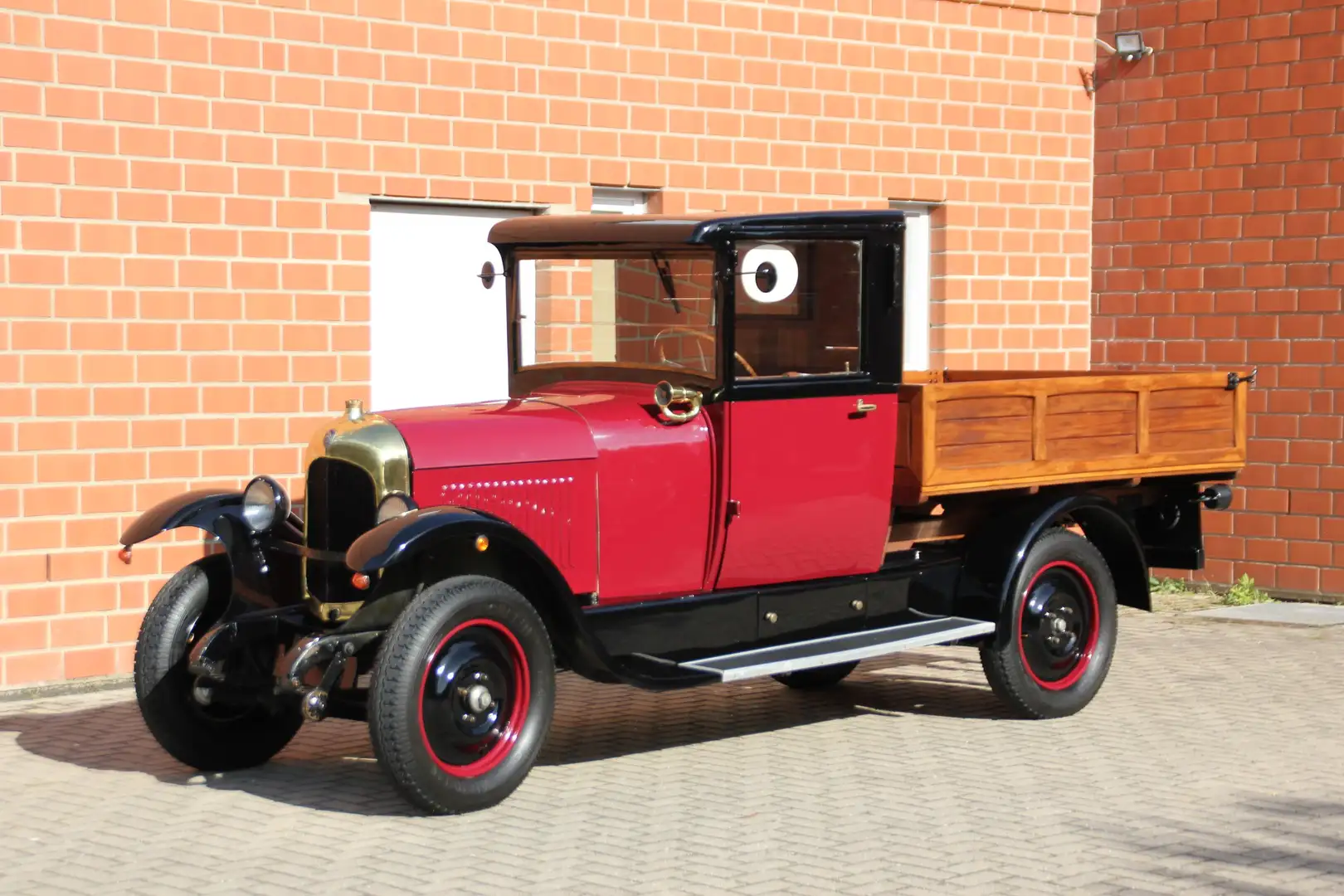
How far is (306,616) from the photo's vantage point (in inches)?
276

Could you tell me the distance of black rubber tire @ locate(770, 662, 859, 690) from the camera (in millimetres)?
9117

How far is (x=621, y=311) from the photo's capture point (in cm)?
790

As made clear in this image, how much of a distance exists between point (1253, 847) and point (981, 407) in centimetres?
254

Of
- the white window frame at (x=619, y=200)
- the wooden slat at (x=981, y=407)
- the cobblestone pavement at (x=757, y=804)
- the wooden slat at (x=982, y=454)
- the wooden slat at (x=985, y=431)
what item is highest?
the white window frame at (x=619, y=200)

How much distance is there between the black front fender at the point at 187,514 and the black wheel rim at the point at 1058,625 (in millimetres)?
3431

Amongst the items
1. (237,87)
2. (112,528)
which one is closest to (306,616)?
(112,528)

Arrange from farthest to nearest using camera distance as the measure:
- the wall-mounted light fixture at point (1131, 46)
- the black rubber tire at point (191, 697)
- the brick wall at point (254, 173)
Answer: the wall-mounted light fixture at point (1131, 46) → the brick wall at point (254, 173) → the black rubber tire at point (191, 697)

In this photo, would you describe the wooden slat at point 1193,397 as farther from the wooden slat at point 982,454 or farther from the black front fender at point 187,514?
the black front fender at point 187,514

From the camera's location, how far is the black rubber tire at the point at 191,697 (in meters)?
7.11

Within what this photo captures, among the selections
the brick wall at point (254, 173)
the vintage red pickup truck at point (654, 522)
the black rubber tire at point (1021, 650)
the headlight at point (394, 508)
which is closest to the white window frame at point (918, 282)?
the brick wall at point (254, 173)

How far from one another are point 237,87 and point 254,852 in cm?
475

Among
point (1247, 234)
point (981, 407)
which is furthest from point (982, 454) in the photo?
point (1247, 234)

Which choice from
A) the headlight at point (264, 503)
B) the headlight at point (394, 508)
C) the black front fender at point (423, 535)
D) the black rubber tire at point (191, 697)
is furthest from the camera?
the headlight at point (264, 503)

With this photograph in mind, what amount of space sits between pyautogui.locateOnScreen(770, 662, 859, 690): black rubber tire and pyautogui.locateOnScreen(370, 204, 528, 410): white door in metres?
2.37
